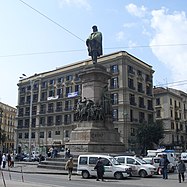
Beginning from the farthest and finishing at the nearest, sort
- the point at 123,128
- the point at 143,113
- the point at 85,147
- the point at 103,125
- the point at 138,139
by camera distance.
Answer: the point at 143,113, the point at 123,128, the point at 138,139, the point at 103,125, the point at 85,147

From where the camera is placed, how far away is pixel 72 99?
73.8 metres

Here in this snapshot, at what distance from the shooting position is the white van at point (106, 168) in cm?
1991

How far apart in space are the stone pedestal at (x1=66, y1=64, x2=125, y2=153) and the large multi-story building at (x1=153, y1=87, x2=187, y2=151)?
160 ft

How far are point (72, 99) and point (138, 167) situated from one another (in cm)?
5275

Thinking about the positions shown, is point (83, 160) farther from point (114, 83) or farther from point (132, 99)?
point (132, 99)

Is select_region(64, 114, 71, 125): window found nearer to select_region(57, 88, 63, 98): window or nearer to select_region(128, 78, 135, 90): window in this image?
select_region(57, 88, 63, 98): window

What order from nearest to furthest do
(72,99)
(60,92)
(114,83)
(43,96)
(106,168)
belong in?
(106,168)
(114,83)
(72,99)
(60,92)
(43,96)

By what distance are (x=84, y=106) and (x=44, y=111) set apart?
5386 cm

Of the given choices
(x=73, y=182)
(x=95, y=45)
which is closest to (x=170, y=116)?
(x=95, y=45)

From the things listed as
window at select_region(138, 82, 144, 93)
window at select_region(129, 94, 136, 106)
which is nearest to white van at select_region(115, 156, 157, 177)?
window at select_region(129, 94, 136, 106)

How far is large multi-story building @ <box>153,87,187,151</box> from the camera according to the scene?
251ft

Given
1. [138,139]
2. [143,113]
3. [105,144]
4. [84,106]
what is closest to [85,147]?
[105,144]

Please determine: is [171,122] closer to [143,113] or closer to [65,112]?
[143,113]

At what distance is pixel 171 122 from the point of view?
78.2m
